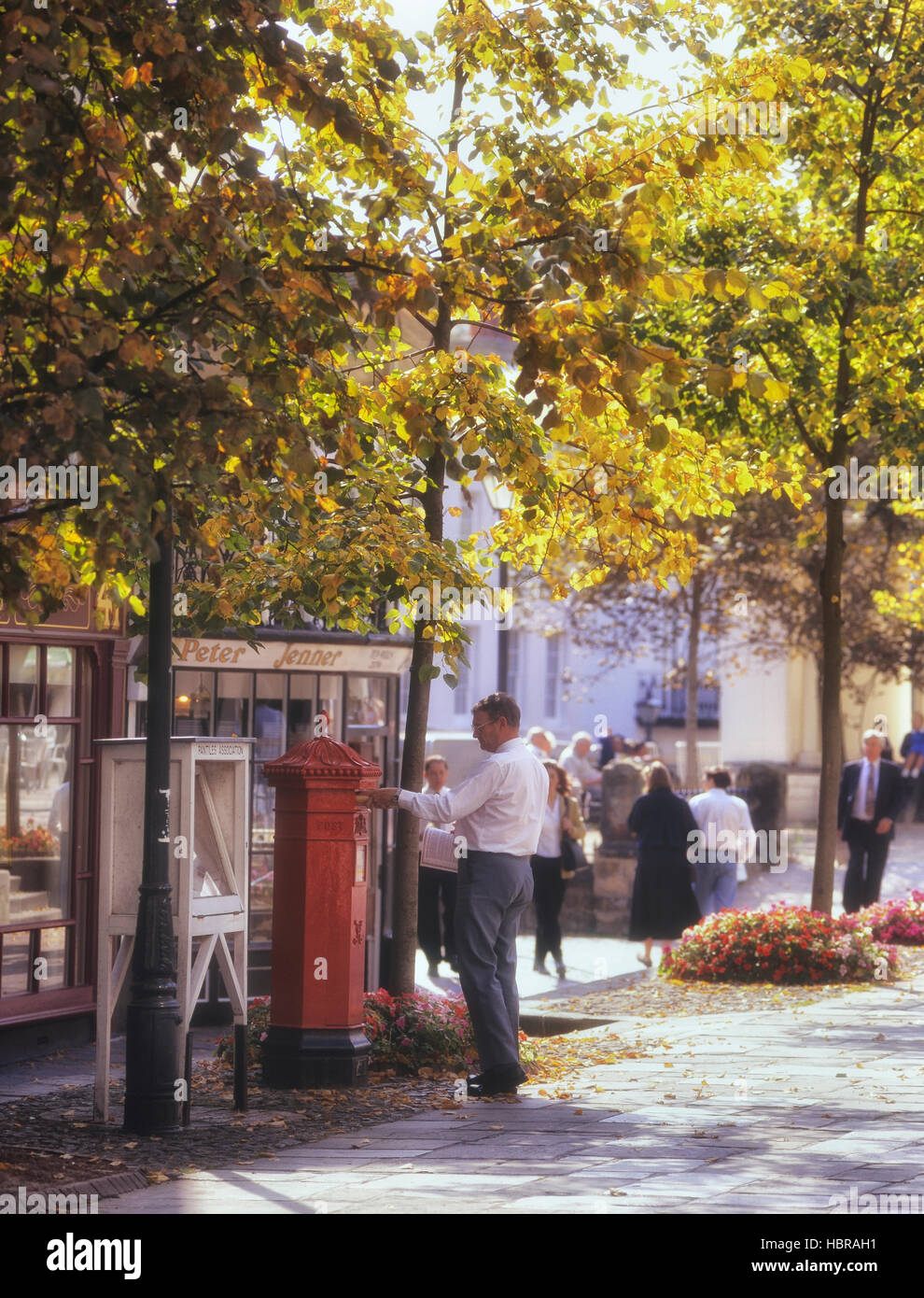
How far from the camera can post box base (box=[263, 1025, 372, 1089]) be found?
31.4 ft

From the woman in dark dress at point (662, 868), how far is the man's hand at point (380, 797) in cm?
798

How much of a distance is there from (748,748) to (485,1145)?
95.3ft

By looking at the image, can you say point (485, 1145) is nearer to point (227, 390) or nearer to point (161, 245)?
point (227, 390)

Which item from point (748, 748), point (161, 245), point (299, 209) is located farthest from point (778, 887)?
point (161, 245)

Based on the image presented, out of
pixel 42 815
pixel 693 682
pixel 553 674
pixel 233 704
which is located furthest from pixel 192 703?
pixel 553 674

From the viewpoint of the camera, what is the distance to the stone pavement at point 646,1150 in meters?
6.71

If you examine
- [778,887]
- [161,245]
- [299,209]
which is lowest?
[778,887]

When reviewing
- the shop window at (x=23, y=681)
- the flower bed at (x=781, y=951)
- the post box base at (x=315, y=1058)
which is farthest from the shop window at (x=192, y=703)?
the post box base at (x=315, y=1058)

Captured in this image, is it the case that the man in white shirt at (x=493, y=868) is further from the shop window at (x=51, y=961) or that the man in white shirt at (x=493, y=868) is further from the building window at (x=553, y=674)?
the building window at (x=553, y=674)

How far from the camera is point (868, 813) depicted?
1873 centimetres

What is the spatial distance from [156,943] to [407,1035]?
2.21 meters

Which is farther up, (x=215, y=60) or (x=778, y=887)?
(x=215, y=60)

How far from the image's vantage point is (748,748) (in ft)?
120
